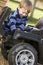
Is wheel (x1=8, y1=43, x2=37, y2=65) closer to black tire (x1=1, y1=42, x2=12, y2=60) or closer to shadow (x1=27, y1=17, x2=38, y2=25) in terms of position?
black tire (x1=1, y1=42, x2=12, y2=60)

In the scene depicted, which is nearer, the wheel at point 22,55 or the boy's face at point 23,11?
the wheel at point 22,55

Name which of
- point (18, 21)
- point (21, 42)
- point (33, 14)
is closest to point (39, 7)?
point (33, 14)

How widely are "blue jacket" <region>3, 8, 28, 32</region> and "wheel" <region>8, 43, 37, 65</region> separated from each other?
13.7 inches

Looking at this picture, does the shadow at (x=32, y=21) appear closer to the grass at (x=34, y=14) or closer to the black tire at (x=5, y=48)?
the grass at (x=34, y=14)

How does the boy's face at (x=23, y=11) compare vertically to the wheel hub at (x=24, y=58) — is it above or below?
above

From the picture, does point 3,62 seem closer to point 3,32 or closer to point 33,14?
point 3,32

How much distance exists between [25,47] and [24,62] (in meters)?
0.22

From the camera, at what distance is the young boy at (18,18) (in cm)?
295

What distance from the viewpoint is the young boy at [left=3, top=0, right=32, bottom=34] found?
2.95 metres

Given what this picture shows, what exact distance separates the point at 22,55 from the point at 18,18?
626 mm

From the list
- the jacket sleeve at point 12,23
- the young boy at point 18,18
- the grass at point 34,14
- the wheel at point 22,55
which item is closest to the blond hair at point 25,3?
the young boy at point 18,18

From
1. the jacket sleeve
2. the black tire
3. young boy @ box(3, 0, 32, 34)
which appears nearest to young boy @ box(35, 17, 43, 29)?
young boy @ box(3, 0, 32, 34)

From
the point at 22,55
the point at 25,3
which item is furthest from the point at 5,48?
the point at 25,3

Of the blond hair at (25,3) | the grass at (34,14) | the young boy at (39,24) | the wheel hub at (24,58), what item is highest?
the blond hair at (25,3)
